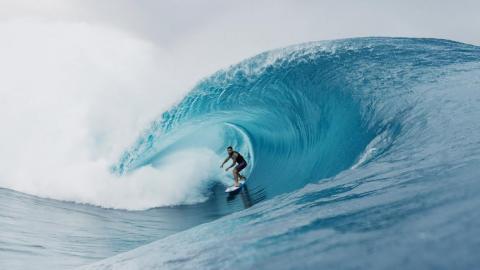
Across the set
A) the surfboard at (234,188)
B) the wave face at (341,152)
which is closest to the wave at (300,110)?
the wave face at (341,152)

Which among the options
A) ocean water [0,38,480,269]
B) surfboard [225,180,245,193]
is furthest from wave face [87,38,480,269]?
surfboard [225,180,245,193]

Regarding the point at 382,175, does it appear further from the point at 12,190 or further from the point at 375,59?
the point at 12,190

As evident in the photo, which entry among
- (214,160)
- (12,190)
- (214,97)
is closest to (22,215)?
(12,190)

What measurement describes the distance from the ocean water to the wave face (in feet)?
0.06

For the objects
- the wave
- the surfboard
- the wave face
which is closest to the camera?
the wave face

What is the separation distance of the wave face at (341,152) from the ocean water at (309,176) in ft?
0.06

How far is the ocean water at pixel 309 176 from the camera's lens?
2355 mm

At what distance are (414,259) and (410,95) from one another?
5.11m

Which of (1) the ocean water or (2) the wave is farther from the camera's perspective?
(2) the wave

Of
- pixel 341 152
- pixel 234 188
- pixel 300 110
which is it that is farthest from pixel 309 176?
pixel 234 188

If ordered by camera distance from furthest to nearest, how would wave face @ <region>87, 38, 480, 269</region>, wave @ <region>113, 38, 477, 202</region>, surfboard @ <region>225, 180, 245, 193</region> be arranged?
surfboard @ <region>225, 180, 245, 193</region>, wave @ <region>113, 38, 477, 202</region>, wave face @ <region>87, 38, 480, 269</region>

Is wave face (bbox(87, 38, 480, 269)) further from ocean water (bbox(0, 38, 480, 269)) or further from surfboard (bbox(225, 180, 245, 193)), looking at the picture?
surfboard (bbox(225, 180, 245, 193))

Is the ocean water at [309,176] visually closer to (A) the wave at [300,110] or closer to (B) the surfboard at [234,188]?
(A) the wave at [300,110]

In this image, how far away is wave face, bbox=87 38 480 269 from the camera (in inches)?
89.0
